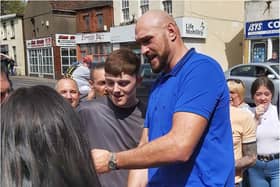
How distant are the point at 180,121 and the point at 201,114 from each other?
101mm

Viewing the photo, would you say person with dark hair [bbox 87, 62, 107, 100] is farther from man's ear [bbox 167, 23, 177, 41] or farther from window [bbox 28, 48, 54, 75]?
window [bbox 28, 48, 54, 75]

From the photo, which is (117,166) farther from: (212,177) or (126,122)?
(126,122)

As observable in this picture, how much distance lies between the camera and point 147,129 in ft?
6.74

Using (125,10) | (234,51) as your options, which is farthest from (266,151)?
(125,10)

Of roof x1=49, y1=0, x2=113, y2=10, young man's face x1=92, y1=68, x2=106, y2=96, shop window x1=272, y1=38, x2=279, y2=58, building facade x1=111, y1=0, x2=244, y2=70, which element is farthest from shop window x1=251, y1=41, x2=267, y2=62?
young man's face x1=92, y1=68, x2=106, y2=96

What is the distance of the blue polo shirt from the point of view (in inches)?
65.9

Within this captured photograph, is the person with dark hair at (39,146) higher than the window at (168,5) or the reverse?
the reverse

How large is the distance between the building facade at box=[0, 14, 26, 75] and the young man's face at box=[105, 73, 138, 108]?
3505 centimetres

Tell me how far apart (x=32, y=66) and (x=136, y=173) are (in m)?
34.0

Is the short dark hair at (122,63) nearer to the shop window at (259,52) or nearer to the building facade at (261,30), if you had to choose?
the building facade at (261,30)

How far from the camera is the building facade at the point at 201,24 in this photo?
21.0 metres

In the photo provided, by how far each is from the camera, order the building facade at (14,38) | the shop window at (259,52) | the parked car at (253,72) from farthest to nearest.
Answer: the building facade at (14,38) < the shop window at (259,52) < the parked car at (253,72)

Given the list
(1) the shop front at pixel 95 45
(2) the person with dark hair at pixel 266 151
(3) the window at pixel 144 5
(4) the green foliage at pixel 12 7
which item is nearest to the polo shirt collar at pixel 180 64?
(2) the person with dark hair at pixel 266 151

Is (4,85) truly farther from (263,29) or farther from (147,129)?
(263,29)
